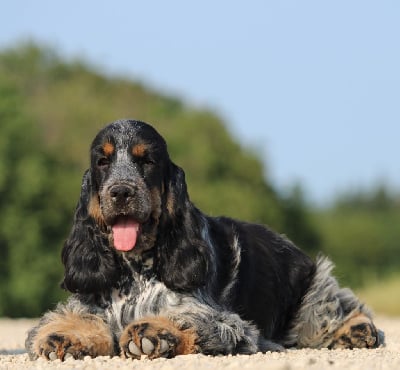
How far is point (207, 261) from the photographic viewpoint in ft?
29.5

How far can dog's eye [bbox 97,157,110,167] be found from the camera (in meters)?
8.75

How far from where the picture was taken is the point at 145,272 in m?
8.91

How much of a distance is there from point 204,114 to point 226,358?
4388 cm

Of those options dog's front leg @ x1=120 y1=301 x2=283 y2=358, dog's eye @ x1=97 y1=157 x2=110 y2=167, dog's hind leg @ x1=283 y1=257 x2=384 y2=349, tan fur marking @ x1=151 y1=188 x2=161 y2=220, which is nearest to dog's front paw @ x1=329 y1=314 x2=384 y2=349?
dog's hind leg @ x1=283 y1=257 x2=384 y2=349

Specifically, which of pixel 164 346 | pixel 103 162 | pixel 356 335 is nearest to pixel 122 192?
pixel 103 162

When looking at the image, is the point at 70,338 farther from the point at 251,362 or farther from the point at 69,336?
the point at 251,362

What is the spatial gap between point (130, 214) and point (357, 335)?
9.06 feet

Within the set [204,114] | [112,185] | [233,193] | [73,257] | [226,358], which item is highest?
[204,114]

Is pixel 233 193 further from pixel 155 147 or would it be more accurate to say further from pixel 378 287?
pixel 155 147

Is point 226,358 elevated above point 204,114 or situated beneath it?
situated beneath

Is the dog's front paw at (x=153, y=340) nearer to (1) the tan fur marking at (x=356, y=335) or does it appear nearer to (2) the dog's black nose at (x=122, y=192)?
(2) the dog's black nose at (x=122, y=192)

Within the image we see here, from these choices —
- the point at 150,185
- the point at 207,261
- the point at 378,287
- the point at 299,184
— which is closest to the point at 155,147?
the point at 150,185

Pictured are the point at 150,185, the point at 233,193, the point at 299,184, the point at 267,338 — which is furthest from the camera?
the point at 299,184

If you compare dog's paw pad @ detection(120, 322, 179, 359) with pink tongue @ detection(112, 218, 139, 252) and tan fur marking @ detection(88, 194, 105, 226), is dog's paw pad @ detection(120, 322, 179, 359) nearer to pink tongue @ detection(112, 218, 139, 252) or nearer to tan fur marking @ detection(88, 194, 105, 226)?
pink tongue @ detection(112, 218, 139, 252)
